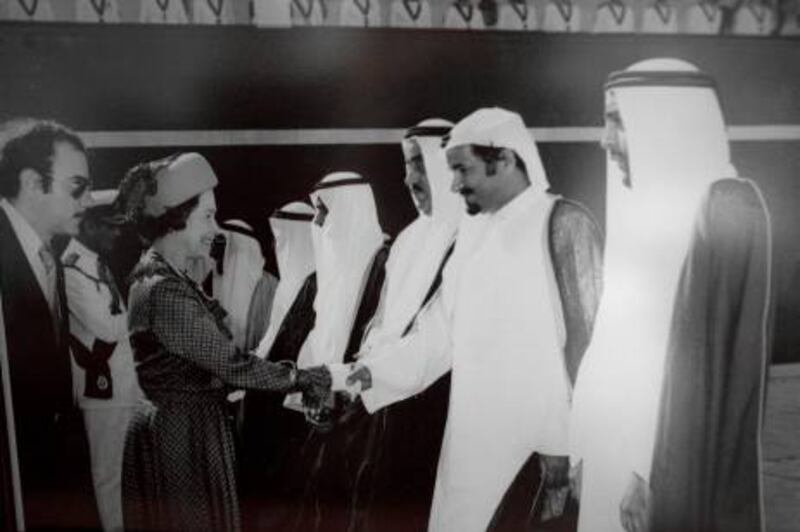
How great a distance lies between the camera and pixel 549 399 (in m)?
2.17

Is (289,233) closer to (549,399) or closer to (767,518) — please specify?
(549,399)

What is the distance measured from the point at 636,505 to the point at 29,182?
67.1 inches

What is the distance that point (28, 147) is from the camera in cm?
222

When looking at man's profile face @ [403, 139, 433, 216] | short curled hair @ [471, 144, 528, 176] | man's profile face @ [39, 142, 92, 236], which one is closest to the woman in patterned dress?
man's profile face @ [39, 142, 92, 236]

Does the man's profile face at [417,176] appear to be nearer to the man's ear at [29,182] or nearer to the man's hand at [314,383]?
the man's hand at [314,383]

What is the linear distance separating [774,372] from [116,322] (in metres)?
1.68

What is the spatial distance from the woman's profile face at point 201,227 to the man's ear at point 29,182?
41 centimetres

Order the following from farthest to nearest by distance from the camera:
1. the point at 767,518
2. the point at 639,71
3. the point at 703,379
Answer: the point at 767,518 → the point at 639,71 → the point at 703,379

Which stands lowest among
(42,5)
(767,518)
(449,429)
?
(767,518)

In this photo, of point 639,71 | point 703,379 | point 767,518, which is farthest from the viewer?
point 767,518

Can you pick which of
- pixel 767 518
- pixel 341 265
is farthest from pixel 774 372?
pixel 341 265

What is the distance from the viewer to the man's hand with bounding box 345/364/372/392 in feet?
7.29

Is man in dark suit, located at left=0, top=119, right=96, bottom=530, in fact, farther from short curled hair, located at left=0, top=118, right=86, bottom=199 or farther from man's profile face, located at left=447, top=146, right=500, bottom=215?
man's profile face, located at left=447, top=146, right=500, bottom=215

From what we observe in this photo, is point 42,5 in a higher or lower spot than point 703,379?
higher
